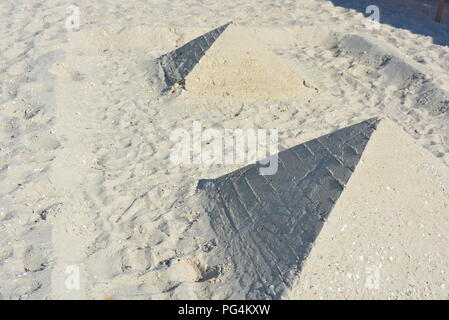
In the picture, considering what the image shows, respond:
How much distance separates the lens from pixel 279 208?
3576 millimetres

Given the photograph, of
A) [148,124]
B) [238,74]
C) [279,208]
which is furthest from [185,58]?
[279,208]

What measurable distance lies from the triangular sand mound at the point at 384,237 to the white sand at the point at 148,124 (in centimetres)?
1

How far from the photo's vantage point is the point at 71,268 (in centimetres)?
328

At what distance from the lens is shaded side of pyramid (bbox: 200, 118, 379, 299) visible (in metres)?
3.21

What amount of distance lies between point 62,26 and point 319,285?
20.6 ft

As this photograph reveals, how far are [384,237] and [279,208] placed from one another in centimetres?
77

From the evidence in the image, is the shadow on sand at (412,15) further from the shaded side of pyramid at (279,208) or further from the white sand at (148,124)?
the shaded side of pyramid at (279,208)

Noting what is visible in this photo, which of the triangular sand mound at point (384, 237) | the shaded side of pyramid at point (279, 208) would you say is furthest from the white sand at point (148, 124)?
the shaded side of pyramid at point (279, 208)

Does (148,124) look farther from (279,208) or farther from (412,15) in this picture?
(412,15)

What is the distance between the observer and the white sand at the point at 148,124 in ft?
10.8
